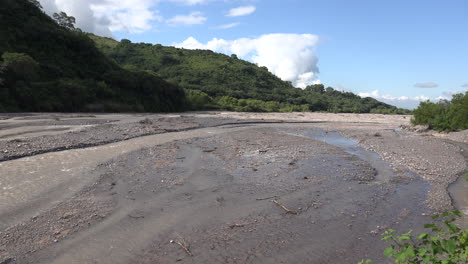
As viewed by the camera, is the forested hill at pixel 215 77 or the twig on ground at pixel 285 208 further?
the forested hill at pixel 215 77

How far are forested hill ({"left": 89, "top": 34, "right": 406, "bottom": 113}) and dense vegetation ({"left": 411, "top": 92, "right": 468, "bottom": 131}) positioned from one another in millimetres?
39043

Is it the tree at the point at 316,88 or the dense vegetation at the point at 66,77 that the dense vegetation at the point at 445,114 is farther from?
the tree at the point at 316,88

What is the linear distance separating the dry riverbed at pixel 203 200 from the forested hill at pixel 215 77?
187 feet

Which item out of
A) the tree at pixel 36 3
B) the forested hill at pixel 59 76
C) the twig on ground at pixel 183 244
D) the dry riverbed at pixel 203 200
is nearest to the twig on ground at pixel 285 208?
the dry riverbed at pixel 203 200

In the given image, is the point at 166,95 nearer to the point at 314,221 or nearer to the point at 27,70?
the point at 27,70

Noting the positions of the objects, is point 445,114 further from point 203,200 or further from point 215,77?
point 215,77

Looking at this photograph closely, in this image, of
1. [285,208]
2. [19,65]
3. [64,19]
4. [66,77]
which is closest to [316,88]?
[64,19]

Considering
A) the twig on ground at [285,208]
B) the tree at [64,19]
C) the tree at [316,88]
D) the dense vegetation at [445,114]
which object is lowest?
the twig on ground at [285,208]

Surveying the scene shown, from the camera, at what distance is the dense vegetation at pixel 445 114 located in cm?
3156

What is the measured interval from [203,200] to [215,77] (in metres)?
88.7

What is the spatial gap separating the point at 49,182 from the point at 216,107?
55.2 meters

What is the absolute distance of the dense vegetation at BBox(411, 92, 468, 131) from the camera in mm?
31562

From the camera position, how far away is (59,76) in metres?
43.0

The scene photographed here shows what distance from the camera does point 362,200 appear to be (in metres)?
11.4
